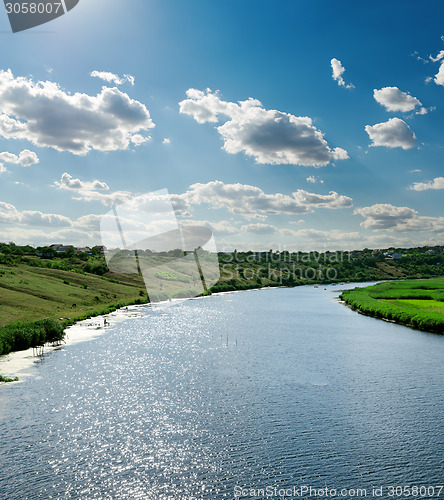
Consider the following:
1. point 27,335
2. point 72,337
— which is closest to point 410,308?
point 72,337

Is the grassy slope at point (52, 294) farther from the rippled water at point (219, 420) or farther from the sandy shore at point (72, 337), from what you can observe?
the rippled water at point (219, 420)

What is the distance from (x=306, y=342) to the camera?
228 ft

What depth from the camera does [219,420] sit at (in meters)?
34.4

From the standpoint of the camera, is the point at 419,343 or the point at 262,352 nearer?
the point at 262,352

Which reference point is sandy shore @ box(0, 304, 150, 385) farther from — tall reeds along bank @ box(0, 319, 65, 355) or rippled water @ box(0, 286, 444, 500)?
rippled water @ box(0, 286, 444, 500)

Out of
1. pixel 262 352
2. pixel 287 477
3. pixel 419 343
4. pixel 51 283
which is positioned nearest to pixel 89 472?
pixel 287 477

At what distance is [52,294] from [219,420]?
3421 inches

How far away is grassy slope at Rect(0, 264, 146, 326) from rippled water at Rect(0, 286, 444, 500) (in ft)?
92.1

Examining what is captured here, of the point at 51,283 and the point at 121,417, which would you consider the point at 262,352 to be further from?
the point at 51,283

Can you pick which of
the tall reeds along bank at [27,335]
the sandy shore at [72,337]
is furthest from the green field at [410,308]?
the tall reeds along bank at [27,335]

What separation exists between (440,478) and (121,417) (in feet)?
82.5

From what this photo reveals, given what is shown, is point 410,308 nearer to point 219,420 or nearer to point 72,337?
point 72,337

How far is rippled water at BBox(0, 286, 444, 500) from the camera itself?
82.8 feet

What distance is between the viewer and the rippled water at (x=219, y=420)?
2525 cm
